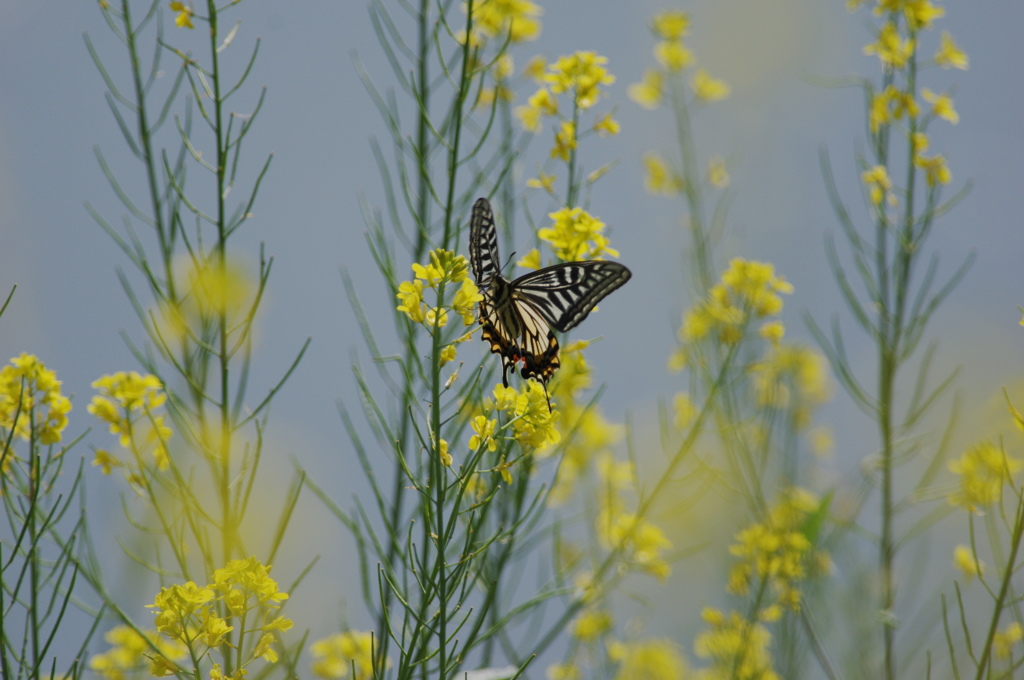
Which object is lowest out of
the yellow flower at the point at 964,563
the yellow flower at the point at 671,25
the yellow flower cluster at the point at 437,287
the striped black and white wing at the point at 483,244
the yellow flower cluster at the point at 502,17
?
the yellow flower at the point at 964,563

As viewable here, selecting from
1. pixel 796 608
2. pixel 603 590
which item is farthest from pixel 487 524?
pixel 796 608

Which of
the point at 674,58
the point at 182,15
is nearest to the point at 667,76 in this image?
the point at 674,58

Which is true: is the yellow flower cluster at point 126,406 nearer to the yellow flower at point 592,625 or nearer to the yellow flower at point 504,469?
the yellow flower at point 504,469

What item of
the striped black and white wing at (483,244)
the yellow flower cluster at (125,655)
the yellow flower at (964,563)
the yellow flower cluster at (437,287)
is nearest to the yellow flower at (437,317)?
the yellow flower cluster at (437,287)

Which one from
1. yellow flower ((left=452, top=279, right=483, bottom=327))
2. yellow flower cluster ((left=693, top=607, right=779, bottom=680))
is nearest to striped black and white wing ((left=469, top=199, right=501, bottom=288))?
yellow flower ((left=452, top=279, right=483, bottom=327))

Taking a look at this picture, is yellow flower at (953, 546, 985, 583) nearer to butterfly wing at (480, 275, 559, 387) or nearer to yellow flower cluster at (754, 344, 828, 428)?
yellow flower cluster at (754, 344, 828, 428)

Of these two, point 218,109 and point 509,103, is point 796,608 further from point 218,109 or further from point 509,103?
point 218,109

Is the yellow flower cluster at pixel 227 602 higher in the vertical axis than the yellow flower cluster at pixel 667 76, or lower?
lower
